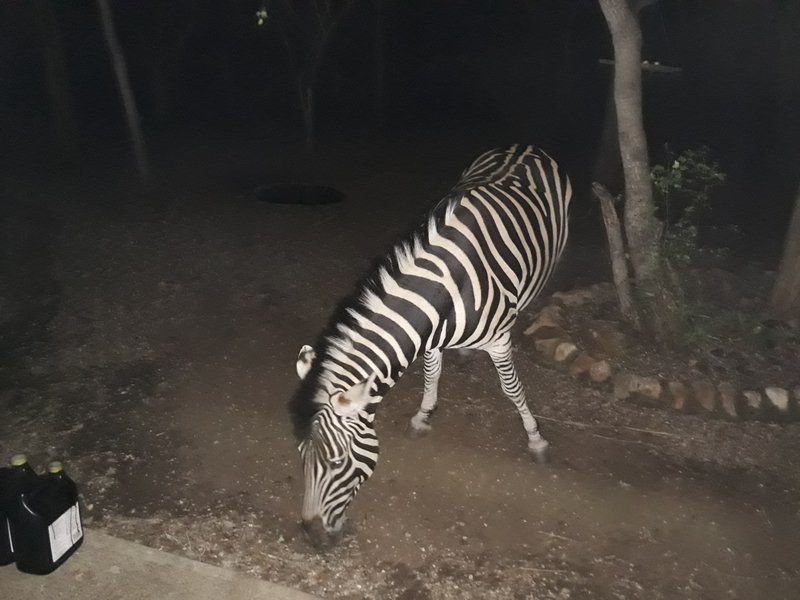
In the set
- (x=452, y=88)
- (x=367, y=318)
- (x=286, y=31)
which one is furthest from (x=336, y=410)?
(x=452, y=88)

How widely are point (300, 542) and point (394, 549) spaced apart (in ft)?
1.86

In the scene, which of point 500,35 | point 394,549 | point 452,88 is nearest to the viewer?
point 394,549

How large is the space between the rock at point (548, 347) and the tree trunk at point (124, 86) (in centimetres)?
671

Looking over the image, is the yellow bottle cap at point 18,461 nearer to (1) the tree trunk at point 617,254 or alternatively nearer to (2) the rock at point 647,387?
(2) the rock at point 647,387

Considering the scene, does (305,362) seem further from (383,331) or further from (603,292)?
(603,292)

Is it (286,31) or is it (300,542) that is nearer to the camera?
(300,542)

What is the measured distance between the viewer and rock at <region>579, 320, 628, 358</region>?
521 cm

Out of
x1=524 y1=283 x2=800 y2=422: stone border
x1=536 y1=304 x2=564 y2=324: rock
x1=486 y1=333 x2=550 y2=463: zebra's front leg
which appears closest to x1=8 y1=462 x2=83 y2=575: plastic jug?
x1=486 y1=333 x2=550 y2=463: zebra's front leg

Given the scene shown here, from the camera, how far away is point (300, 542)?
3.62 metres

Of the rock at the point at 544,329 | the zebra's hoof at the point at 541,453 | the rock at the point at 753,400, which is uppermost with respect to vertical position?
the rock at the point at 544,329

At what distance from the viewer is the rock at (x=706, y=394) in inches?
187

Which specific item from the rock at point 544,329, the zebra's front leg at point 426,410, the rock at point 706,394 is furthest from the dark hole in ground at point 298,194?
the rock at point 706,394

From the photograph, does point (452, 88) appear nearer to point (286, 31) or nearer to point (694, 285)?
point (286, 31)

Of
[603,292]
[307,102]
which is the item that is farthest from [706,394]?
[307,102]
